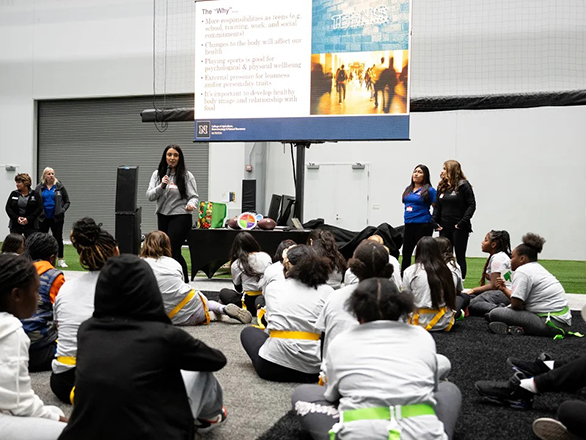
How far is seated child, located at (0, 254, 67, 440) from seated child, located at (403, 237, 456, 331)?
2803mm

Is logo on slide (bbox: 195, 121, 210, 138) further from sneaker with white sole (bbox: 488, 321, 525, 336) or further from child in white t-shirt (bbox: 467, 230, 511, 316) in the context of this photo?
sneaker with white sole (bbox: 488, 321, 525, 336)

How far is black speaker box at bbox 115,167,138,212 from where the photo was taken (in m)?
6.74

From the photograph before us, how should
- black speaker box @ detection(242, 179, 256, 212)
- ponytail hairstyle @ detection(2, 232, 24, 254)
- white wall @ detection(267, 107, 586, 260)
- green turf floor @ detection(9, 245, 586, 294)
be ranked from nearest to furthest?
ponytail hairstyle @ detection(2, 232, 24, 254), green turf floor @ detection(9, 245, 586, 294), black speaker box @ detection(242, 179, 256, 212), white wall @ detection(267, 107, 586, 260)

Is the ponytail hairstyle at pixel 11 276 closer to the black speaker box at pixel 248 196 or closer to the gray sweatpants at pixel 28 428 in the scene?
the gray sweatpants at pixel 28 428

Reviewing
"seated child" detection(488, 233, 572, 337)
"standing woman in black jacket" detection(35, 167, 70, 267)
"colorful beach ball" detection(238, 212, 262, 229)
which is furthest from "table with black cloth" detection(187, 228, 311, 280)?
"seated child" detection(488, 233, 572, 337)

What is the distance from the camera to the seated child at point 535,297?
14.3 ft

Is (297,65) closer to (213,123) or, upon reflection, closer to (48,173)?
(213,123)

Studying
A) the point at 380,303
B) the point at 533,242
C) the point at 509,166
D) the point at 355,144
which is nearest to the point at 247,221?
the point at 533,242

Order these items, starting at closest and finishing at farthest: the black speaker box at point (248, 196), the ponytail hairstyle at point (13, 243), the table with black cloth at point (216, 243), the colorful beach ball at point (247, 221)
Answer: the ponytail hairstyle at point (13, 243) → the table with black cloth at point (216, 243) → the colorful beach ball at point (247, 221) → the black speaker box at point (248, 196)

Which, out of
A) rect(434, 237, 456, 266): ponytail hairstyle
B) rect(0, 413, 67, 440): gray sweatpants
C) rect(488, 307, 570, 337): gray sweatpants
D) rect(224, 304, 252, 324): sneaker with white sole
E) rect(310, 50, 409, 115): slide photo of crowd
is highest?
rect(310, 50, 409, 115): slide photo of crowd

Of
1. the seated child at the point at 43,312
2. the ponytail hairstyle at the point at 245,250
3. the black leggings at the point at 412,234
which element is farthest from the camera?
the black leggings at the point at 412,234

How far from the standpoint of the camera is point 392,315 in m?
2.05

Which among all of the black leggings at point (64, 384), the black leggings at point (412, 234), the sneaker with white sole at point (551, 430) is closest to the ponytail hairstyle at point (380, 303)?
the sneaker with white sole at point (551, 430)

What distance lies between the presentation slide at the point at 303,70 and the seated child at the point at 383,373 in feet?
17.0
